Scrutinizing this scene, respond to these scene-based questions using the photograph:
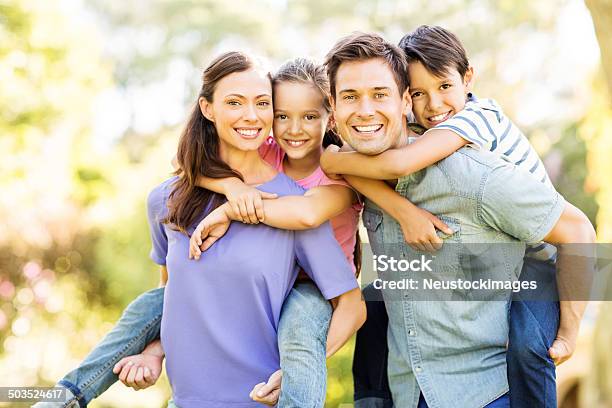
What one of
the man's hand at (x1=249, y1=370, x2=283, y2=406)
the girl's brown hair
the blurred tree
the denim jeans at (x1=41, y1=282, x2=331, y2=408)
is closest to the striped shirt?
the blurred tree

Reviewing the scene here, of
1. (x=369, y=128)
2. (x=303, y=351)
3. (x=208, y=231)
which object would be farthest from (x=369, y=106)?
(x=303, y=351)

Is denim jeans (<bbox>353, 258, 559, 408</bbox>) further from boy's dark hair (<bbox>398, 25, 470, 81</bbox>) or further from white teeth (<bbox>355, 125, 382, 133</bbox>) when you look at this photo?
boy's dark hair (<bbox>398, 25, 470, 81</bbox>)

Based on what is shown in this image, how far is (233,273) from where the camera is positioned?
251 cm

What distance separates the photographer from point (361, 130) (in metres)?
2.49

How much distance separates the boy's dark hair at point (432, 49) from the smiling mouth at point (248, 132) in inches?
22.5

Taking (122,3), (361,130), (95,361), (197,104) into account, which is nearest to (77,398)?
(95,361)

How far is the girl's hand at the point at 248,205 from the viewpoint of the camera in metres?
2.50

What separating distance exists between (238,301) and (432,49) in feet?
3.48

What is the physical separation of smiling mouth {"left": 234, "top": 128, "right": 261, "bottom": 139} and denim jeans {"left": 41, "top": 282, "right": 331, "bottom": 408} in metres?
0.52

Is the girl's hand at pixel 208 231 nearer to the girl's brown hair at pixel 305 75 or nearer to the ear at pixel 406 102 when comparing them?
the girl's brown hair at pixel 305 75

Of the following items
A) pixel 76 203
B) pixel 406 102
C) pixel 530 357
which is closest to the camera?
pixel 530 357

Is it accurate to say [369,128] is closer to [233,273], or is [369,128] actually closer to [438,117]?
[438,117]

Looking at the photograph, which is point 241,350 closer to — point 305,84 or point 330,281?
point 330,281

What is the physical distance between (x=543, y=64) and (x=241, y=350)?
52.6ft
